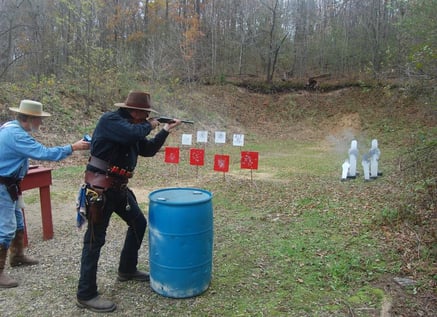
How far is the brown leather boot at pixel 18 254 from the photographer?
4.03 metres

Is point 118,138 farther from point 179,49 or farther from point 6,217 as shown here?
point 179,49

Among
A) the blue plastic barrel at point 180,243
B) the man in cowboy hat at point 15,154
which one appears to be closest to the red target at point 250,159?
the blue plastic barrel at point 180,243

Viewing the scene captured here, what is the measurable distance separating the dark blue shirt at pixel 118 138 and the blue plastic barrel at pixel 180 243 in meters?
0.45

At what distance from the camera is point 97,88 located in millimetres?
16906

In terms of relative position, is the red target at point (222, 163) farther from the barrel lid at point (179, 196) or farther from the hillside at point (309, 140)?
the barrel lid at point (179, 196)

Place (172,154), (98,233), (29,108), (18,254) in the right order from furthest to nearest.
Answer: (172,154)
(18,254)
(29,108)
(98,233)

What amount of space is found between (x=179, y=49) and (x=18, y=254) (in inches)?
894

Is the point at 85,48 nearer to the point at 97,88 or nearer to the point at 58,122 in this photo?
the point at 97,88

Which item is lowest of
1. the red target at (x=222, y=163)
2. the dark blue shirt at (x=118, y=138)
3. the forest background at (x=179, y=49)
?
the red target at (x=222, y=163)

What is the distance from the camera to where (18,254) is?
13.3 ft

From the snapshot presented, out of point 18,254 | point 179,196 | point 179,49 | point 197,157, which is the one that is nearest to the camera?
point 179,196

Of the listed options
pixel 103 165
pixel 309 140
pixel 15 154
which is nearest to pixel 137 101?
pixel 103 165

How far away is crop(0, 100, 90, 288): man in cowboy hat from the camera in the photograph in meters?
3.40

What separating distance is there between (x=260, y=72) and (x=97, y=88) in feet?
51.2
